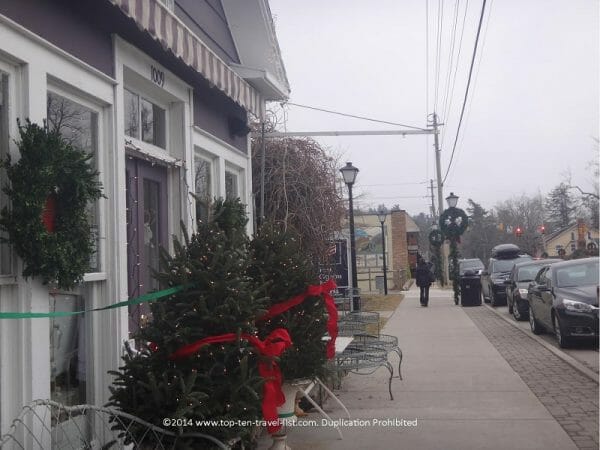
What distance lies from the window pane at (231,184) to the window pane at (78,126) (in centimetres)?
345

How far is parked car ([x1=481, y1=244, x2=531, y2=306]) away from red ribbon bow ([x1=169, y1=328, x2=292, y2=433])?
54.7 ft

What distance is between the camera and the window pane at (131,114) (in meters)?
5.59

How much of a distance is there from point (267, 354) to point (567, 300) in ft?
26.0

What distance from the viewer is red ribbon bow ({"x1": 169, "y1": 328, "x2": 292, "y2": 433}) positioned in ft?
12.5

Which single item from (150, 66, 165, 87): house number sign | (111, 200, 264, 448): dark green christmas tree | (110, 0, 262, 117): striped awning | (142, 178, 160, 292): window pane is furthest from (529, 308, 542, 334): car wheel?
(111, 200, 264, 448): dark green christmas tree

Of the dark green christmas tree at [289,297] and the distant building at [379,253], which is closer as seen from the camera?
the dark green christmas tree at [289,297]

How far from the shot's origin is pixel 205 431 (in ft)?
12.1

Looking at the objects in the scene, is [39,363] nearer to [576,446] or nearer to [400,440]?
[400,440]

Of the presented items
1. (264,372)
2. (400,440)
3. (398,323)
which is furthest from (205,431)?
(398,323)

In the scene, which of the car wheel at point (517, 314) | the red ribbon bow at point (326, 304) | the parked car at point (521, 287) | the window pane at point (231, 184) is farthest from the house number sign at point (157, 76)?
the car wheel at point (517, 314)

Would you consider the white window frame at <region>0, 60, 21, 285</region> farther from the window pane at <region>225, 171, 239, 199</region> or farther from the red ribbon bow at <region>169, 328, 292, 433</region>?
the window pane at <region>225, 171, 239, 199</region>

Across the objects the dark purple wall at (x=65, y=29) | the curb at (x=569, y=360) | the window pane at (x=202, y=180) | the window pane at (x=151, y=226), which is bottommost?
the curb at (x=569, y=360)

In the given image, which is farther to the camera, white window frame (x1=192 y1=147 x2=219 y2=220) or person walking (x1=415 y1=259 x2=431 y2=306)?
person walking (x1=415 y1=259 x2=431 y2=306)

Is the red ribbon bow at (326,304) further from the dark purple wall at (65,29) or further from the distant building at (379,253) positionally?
the distant building at (379,253)
